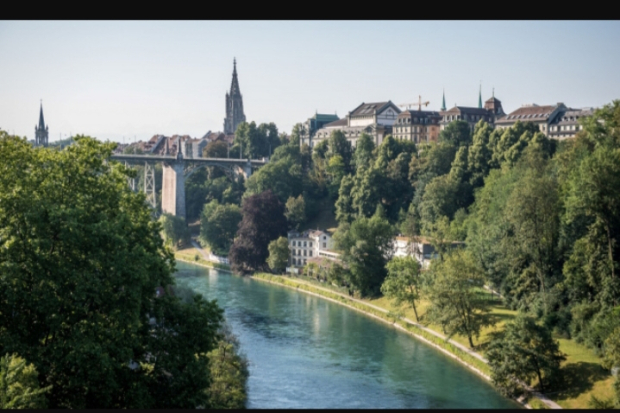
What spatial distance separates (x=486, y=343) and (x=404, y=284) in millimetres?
6855

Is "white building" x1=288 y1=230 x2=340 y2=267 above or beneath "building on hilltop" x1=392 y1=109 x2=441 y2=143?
beneath

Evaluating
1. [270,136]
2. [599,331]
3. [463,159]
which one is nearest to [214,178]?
[270,136]

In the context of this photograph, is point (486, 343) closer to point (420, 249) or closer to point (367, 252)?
point (367, 252)

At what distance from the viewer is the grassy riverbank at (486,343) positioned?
24266 millimetres

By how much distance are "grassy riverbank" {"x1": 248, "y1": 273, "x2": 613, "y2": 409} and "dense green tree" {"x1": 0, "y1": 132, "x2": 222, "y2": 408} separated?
1216cm

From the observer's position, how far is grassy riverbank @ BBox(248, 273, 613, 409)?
79.6 ft

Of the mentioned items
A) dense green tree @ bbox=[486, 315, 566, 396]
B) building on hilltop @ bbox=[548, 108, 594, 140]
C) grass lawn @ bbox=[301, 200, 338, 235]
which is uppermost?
building on hilltop @ bbox=[548, 108, 594, 140]

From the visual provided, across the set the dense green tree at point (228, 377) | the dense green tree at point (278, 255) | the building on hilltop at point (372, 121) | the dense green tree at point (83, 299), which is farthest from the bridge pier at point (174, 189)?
the dense green tree at point (83, 299)

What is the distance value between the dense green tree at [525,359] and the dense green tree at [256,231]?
2794cm

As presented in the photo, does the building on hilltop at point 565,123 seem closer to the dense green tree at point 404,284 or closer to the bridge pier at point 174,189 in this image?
the dense green tree at point 404,284

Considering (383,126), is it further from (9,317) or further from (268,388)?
(9,317)

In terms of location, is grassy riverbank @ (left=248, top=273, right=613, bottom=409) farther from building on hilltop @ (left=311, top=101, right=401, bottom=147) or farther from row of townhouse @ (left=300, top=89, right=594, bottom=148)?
building on hilltop @ (left=311, top=101, right=401, bottom=147)

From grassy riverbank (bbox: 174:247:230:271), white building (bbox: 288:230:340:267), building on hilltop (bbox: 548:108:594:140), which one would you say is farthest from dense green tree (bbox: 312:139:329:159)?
building on hilltop (bbox: 548:108:594:140)

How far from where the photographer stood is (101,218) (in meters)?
17.1
